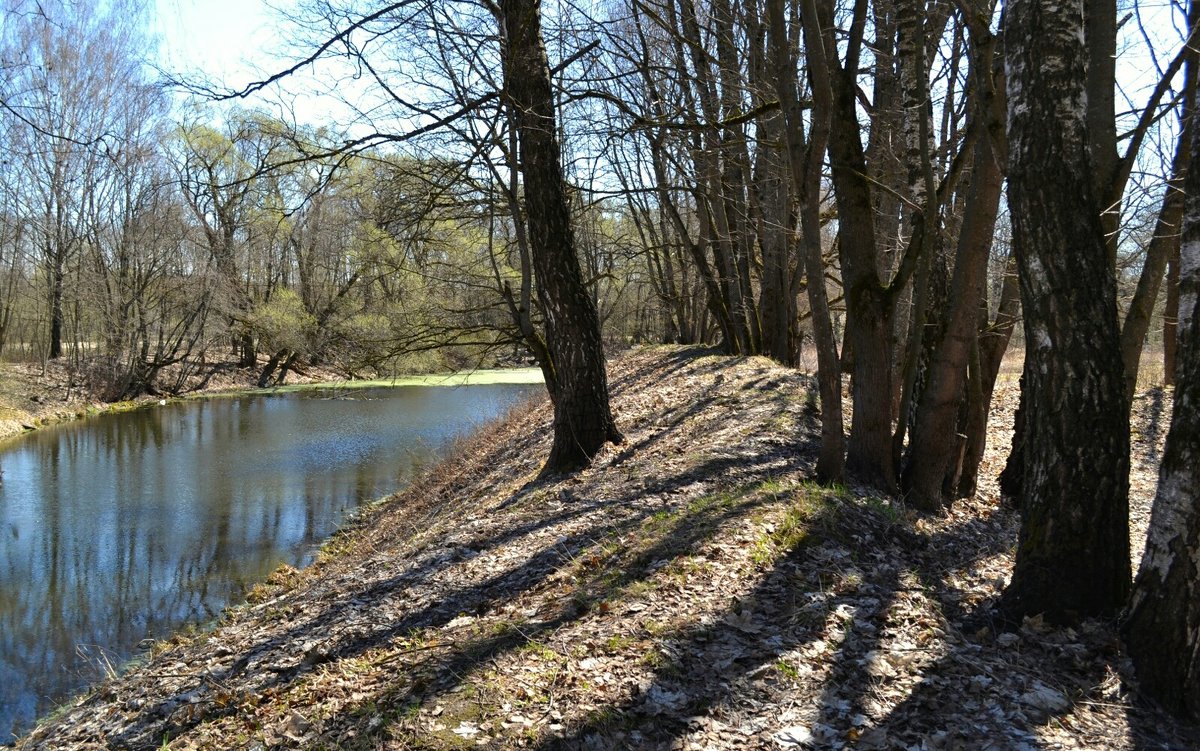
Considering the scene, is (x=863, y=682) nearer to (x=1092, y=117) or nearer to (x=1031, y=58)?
(x=1031, y=58)

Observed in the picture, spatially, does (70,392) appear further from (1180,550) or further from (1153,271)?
(1180,550)

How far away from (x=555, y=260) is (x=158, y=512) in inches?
368

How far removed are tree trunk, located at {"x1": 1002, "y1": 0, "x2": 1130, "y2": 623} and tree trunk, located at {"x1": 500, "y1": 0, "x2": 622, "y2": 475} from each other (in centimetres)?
464

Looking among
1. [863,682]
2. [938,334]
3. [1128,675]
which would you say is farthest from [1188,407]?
[938,334]

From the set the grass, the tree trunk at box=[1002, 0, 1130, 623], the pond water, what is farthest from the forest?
the grass

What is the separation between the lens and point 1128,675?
3.35 metres

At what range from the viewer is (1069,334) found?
3797 mm

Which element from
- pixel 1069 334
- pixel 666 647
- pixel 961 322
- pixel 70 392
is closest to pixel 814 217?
pixel 961 322

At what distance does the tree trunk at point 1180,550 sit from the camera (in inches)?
123

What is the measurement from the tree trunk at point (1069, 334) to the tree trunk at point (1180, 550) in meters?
0.45

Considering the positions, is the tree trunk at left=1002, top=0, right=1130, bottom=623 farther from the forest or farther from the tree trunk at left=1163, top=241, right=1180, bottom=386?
the tree trunk at left=1163, top=241, right=1180, bottom=386

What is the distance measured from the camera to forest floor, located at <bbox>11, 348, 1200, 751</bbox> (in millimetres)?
3209

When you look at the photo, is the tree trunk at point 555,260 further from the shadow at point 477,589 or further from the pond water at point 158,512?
the pond water at point 158,512

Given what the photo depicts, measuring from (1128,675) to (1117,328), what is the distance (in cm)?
162
